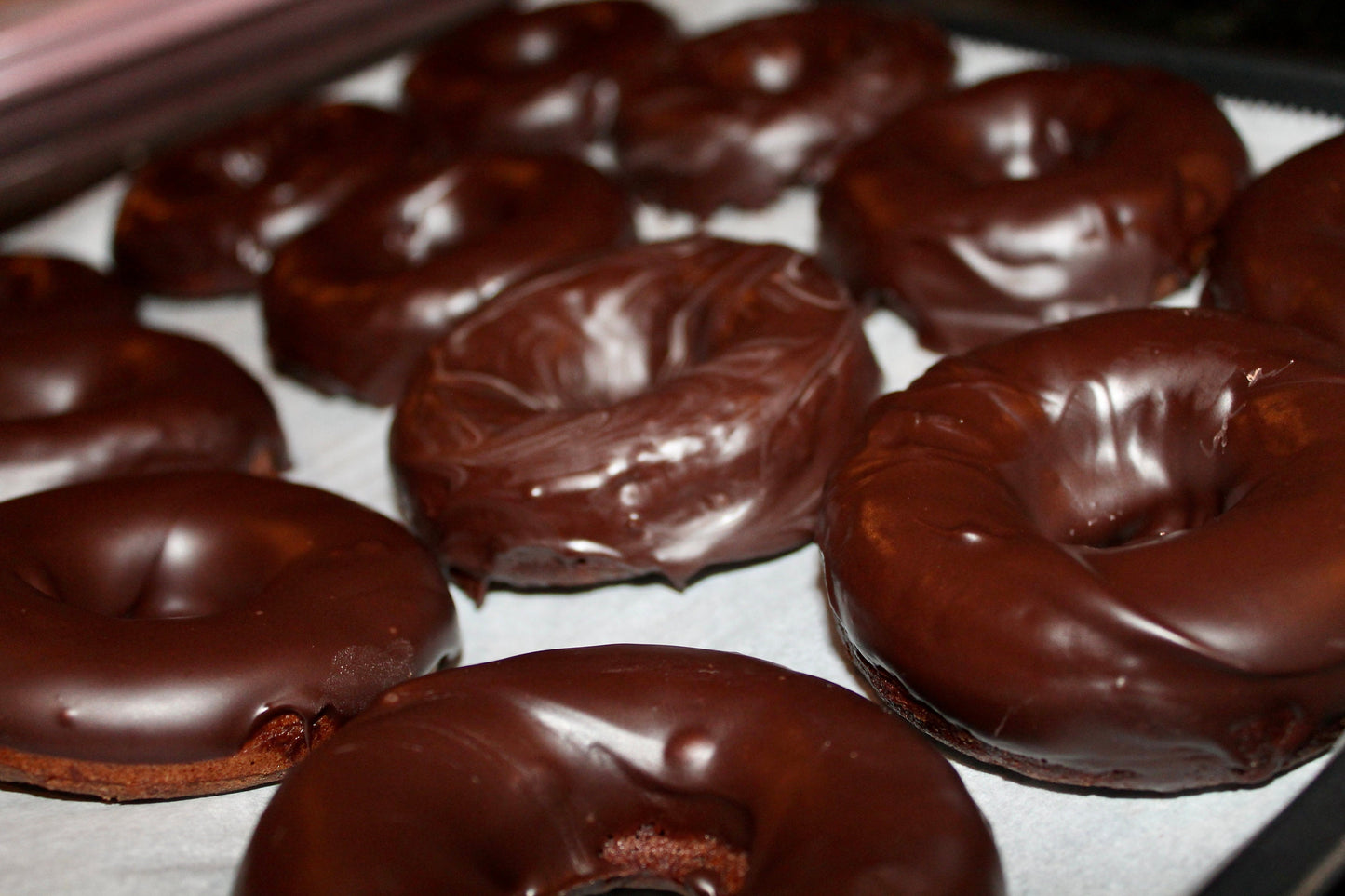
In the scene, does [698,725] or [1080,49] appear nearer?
[698,725]

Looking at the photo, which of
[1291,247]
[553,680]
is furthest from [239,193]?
[1291,247]

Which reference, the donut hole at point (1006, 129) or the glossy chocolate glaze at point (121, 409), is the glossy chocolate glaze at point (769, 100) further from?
the glossy chocolate glaze at point (121, 409)

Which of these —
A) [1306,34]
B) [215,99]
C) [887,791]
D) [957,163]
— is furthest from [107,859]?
[1306,34]

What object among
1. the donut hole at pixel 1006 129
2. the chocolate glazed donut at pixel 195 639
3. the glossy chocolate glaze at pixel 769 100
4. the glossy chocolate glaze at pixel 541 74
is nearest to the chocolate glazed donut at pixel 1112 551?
the chocolate glazed donut at pixel 195 639

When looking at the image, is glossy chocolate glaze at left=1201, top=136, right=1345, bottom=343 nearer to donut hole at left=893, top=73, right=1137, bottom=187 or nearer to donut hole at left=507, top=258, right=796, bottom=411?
donut hole at left=893, top=73, right=1137, bottom=187

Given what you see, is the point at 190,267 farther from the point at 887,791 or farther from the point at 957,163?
the point at 887,791

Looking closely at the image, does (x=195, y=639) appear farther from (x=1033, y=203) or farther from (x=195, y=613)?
(x=1033, y=203)

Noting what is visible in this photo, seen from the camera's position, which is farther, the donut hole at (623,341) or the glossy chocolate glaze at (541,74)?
the glossy chocolate glaze at (541,74)
